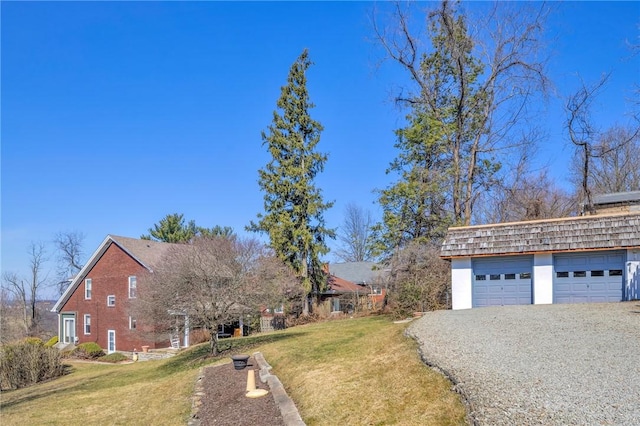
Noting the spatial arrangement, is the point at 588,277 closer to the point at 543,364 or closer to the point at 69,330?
the point at 543,364

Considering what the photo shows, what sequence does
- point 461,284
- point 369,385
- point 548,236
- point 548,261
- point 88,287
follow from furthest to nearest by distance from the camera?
point 88,287
point 461,284
point 548,236
point 548,261
point 369,385

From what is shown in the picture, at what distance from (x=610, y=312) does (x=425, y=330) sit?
571cm

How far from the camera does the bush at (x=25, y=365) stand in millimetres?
19812

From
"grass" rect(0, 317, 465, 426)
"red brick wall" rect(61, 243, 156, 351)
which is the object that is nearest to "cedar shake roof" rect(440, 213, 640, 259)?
"grass" rect(0, 317, 465, 426)

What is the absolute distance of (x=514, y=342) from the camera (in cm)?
939

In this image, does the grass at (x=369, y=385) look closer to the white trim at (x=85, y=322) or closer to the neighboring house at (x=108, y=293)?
the neighboring house at (x=108, y=293)

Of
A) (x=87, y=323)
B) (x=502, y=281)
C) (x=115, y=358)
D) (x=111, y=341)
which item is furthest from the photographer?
(x=87, y=323)

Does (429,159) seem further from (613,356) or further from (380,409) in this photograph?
(380,409)

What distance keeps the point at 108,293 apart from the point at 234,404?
25.3 metres

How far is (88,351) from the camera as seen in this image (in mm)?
28156

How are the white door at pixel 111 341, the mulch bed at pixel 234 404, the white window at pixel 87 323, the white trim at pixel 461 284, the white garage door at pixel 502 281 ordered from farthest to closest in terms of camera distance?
1. the white window at pixel 87 323
2. the white door at pixel 111 341
3. the white trim at pixel 461 284
4. the white garage door at pixel 502 281
5. the mulch bed at pixel 234 404

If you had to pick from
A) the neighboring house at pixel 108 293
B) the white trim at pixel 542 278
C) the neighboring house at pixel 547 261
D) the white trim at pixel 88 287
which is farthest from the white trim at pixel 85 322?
the white trim at pixel 542 278

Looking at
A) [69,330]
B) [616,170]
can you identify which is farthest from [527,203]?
[69,330]

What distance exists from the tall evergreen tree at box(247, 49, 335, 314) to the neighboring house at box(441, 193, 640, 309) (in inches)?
525
